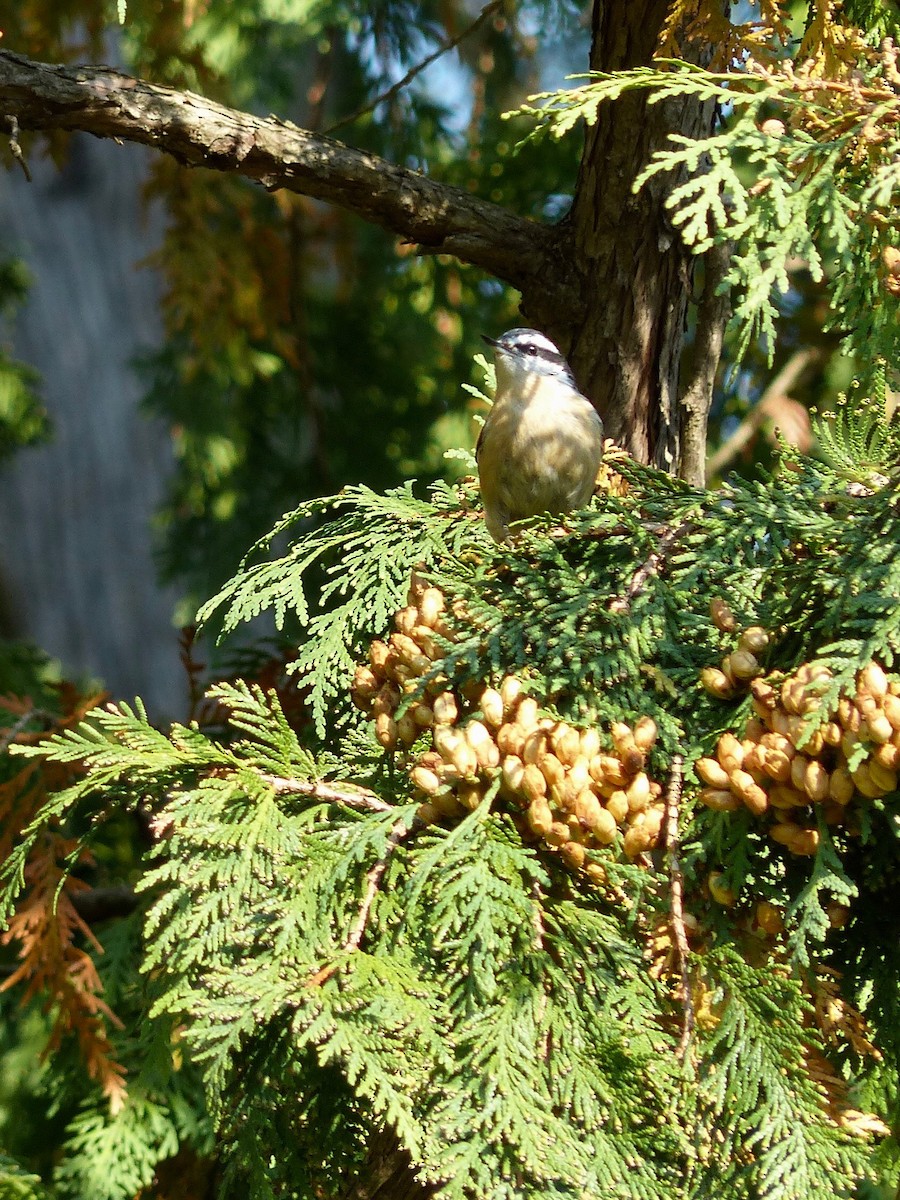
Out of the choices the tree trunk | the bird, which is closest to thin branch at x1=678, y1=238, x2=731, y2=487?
the tree trunk

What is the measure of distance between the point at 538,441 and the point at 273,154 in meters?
0.80

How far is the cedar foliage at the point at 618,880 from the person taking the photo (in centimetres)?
122

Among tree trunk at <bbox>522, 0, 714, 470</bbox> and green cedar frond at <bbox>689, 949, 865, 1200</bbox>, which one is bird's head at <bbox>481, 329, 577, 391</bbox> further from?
green cedar frond at <bbox>689, 949, 865, 1200</bbox>

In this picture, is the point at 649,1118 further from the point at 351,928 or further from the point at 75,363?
the point at 75,363

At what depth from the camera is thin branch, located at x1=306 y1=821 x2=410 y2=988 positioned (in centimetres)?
126

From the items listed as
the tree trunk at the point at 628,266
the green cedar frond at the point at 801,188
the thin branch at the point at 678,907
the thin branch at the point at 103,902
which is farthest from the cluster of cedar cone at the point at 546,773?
the thin branch at the point at 103,902

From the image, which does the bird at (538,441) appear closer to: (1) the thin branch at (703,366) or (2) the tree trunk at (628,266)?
(2) the tree trunk at (628,266)

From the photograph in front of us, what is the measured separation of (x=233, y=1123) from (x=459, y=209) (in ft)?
5.48

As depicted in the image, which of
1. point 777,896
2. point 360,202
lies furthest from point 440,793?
point 360,202

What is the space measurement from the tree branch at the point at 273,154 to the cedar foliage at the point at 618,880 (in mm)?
724

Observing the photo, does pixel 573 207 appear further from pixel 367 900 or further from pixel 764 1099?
pixel 764 1099

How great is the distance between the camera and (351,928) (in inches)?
53.0

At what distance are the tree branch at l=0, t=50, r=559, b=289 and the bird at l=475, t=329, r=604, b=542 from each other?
8.1 inches

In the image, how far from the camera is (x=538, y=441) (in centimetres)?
249
